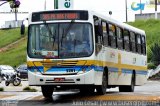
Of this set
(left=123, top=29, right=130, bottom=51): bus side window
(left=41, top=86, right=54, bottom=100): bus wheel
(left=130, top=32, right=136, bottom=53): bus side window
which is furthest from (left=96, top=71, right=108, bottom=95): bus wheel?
(left=130, top=32, right=136, bottom=53): bus side window

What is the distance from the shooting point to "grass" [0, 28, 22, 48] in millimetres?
89969

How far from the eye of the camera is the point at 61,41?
21.5m

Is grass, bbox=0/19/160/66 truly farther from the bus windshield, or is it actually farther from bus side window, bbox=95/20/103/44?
the bus windshield

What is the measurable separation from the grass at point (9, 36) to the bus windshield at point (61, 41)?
67787mm

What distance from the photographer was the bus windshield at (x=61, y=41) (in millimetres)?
21391

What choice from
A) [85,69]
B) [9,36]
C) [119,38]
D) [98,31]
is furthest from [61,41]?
[9,36]

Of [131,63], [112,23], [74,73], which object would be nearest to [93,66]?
[74,73]

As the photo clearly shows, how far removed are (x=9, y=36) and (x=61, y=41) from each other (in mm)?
72398

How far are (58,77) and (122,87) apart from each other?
29.2ft

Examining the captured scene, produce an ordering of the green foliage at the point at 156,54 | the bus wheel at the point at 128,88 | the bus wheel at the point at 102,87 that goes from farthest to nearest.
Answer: the green foliage at the point at 156,54 < the bus wheel at the point at 128,88 < the bus wheel at the point at 102,87

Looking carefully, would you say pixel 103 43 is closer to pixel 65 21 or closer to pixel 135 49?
pixel 65 21

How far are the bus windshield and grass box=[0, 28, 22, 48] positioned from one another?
67.8 metres

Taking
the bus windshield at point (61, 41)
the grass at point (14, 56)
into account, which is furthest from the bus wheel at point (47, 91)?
the grass at point (14, 56)

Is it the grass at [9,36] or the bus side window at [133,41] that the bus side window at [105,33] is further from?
the grass at [9,36]
